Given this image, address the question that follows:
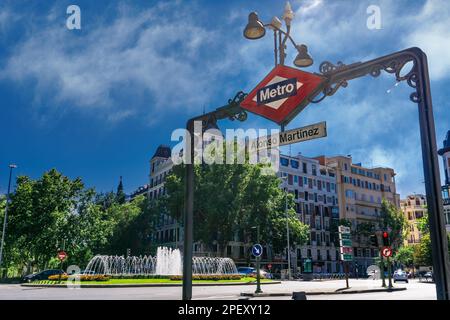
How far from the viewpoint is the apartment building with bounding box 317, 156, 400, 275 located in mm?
83938

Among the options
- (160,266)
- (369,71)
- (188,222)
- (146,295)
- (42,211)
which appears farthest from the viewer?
(42,211)

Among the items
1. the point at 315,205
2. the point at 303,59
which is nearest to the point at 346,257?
the point at 303,59

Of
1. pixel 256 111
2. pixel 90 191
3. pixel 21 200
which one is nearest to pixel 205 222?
pixel 90 191

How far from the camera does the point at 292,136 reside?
24.4 feet

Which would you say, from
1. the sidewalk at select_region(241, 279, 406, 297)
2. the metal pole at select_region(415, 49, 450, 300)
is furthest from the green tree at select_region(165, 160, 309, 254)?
the metal pole at select_region(415, 49, 450, 300)

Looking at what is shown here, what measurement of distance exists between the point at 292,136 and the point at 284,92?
84 cm

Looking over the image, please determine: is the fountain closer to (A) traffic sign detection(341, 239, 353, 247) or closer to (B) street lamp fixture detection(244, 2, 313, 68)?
(A) traffic sign detection(341, 239, 353, 247)

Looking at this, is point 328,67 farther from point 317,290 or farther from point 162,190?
point 162,190

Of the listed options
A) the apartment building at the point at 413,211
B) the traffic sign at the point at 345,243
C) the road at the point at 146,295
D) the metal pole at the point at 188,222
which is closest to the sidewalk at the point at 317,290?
the road at the point at 146,295

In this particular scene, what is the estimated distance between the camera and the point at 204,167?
55812mm

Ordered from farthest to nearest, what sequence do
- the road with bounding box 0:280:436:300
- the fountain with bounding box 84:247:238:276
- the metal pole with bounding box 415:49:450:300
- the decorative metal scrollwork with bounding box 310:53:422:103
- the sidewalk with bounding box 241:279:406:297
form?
1. the fountain with bounding box 84:247:238:276
2. the sidewalk with bounding box 241:279:406:297
3. the road with bounding box 0:280:436:300
4. the decorative metal scrollwork with bounding box 310:53:422:103
5. the metal pole with bounding box 415:49:450:300

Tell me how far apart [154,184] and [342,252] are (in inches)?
2329

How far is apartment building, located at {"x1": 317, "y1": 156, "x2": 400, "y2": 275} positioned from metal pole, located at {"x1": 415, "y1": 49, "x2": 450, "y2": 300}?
3085 inches

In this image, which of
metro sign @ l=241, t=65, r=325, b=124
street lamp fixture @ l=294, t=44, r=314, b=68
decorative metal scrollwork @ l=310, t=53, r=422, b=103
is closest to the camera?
decorative metal scrollwork @ l=310, t=53, r=422, b=103
